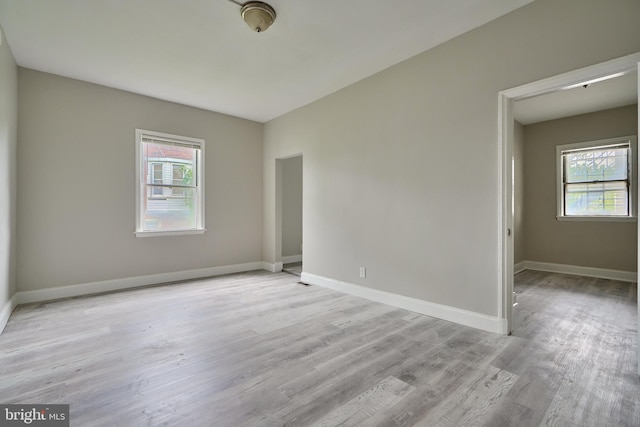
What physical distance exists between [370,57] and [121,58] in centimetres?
284

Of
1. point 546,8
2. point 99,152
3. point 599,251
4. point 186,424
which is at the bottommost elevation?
point 186,424

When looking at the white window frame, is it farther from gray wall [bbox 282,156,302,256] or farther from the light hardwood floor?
gray wall [bbox 282,156,302,256]

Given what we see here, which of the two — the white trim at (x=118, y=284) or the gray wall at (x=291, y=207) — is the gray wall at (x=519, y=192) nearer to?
the gray wall at (x=291, y=207)

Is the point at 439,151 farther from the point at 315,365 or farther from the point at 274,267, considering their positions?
the point at 274,267

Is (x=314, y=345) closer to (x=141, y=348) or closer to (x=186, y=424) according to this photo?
(x=186, y=424)

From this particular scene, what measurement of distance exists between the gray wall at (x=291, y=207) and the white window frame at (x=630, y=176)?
5.06 metres

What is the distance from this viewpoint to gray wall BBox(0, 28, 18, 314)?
9.45ft

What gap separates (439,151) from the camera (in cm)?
310

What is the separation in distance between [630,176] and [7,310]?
8.69 metres

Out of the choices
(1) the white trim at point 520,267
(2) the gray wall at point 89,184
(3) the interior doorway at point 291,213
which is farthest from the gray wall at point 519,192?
(2) the gray wall at point 89,184

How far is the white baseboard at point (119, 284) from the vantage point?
12.0 ft

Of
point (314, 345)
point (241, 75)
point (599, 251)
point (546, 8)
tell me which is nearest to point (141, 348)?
point (314, 345)

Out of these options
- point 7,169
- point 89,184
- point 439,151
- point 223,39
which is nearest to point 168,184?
point 89,184

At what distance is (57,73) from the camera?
12.3 feet
